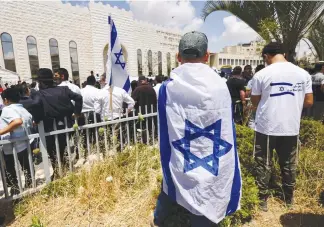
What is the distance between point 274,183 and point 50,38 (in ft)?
86.4

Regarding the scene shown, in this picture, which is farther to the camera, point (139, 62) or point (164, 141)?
point (139, 62)

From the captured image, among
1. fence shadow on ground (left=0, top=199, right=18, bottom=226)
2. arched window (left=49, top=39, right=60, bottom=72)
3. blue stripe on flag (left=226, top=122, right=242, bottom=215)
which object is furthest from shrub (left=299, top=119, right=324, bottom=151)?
arched window (left=49, top=39, right=60, bottom=72)

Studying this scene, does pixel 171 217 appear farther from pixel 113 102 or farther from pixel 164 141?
pixel 113 102

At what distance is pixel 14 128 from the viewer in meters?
2.80

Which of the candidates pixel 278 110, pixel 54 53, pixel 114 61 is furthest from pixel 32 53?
pixel 278 110

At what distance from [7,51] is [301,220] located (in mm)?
25634

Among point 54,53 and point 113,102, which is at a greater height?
point 54,53

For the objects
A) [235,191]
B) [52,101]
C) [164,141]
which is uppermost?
[52,101]

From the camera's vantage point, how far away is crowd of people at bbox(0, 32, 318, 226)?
1.46 meters

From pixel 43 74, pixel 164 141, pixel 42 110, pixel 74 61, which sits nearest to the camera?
pixel 164 141

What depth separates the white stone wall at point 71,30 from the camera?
2209cm

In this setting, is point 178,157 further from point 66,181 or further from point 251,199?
point 66,181

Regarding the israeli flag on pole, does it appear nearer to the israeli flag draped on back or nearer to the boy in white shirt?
the boy in white shirt

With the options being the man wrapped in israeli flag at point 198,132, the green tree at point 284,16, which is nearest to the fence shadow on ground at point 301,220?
the man wrapped in israeli flag at point 198,132
